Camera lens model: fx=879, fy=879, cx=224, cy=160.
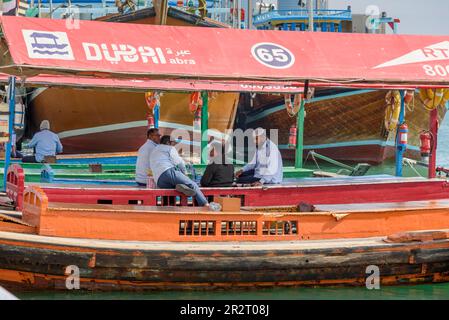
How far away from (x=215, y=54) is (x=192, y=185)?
5.81ft

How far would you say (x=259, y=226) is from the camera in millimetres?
11000

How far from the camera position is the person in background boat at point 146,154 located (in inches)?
490

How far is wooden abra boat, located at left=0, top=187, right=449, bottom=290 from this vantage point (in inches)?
400

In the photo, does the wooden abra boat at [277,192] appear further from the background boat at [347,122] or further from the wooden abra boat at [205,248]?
the background boat at [347,122]

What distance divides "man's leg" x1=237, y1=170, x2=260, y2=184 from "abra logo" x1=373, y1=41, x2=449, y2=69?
243cm

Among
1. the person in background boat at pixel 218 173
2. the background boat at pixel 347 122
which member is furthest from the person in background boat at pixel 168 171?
the background boat at pixel 347 122

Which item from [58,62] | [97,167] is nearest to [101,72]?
[58,62]

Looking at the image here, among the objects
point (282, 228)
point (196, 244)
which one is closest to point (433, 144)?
point (282, 228)

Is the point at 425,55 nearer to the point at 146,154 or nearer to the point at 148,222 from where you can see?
the point at 146,154

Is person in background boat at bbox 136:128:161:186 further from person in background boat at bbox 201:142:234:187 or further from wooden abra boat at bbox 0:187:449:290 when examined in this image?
wooden abra boat at bbox 0:187:449:290

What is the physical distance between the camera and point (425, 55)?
12.7 meters

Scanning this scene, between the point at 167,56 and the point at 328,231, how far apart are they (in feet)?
10.0

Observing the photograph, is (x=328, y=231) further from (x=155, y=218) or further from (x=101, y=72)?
(x=101, y=72)

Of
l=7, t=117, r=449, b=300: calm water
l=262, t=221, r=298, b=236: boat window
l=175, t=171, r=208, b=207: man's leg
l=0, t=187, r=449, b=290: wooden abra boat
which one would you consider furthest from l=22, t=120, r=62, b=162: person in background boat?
l=7, t=117, r=449, b=300: calm water
